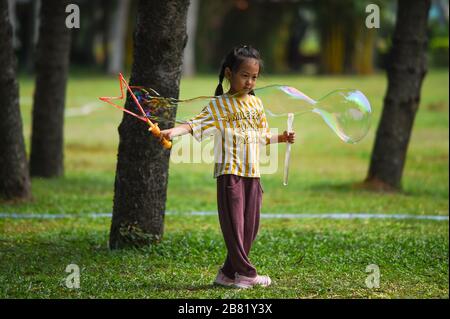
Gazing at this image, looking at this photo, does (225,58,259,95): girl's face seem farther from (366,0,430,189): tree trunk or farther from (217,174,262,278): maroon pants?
(366,0,430,189): tree trunk

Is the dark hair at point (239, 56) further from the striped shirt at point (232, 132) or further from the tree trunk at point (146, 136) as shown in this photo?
the tree trunk at point (146, 136)

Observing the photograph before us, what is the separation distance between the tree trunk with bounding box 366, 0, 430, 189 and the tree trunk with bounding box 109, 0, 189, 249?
5643 mm

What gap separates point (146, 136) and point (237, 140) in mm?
1741

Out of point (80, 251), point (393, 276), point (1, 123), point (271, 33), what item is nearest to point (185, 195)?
point (1, 123)

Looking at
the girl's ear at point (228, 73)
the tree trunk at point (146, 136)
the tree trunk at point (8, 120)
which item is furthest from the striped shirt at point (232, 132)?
the tree trunk at point (8, 120)

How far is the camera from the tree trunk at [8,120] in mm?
10945

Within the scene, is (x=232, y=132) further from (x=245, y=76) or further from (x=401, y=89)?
(x=401, y=89)

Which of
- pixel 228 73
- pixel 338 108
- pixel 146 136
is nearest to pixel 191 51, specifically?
pixel 146 136

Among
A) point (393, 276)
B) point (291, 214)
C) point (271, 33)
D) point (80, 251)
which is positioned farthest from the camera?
point (271, 33)

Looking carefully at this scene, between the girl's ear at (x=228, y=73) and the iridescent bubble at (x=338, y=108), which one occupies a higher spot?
the girl's ear at (x=228, y=73)

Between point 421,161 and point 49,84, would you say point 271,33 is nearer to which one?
point 421,161

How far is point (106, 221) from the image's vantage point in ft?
35.7

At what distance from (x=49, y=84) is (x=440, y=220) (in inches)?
236

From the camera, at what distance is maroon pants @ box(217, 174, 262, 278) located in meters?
7.07
